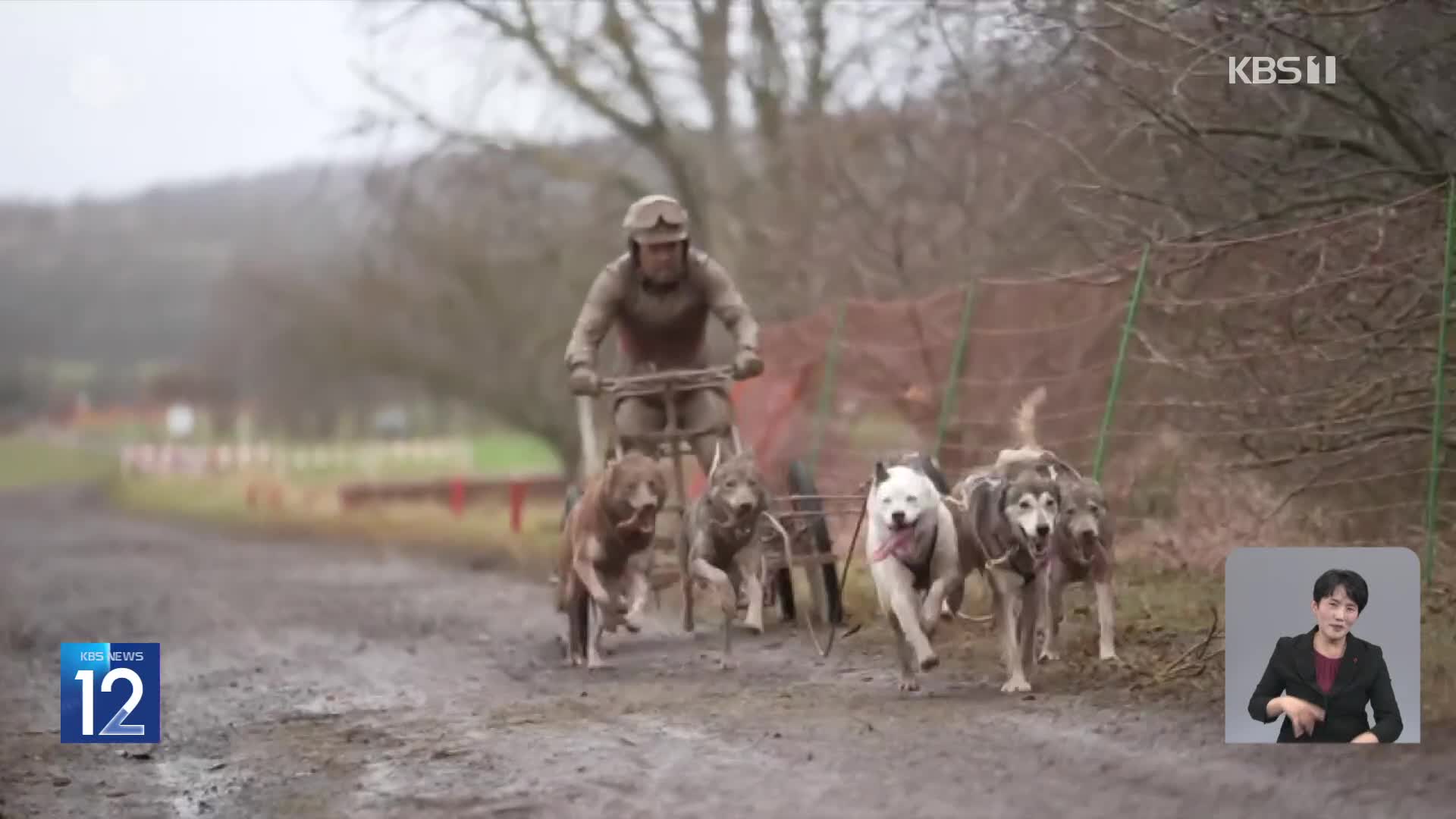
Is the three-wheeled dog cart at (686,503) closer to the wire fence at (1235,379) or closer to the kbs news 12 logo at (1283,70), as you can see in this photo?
the wire fence at (1235,379)

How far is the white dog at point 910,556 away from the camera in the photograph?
6520 mm

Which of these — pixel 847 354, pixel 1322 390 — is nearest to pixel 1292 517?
pixel 1322 390

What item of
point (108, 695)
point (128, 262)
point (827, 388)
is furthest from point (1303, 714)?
point (827, 388)

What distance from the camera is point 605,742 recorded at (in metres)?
6.00

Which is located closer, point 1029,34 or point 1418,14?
point 1418,14

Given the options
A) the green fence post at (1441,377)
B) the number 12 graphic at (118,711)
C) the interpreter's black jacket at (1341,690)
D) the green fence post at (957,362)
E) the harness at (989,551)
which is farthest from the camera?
the green fence post at (957,362)

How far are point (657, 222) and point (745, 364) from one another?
782 millimetres

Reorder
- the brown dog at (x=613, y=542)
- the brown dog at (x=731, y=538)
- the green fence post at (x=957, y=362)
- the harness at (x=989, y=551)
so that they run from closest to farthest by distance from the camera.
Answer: the harness at (x=989, y=551)
the brown dog at (x=731, y=538)
the brown dog at (x=613, y=542)
the green fence post at (x=957, y=362)

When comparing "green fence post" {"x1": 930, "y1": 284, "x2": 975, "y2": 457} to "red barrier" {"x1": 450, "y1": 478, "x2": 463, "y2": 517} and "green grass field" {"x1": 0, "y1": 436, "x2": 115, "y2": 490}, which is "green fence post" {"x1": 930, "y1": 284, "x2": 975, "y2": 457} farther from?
"red barrier" {"x1": 450, "y1": 478, "x2": 463, "y2": 517}

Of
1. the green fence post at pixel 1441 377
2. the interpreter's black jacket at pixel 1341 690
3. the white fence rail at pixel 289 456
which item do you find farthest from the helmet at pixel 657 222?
the white fence rail at pixel 289 456

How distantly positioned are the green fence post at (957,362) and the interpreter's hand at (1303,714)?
622cm

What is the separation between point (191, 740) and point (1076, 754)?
9.55ft

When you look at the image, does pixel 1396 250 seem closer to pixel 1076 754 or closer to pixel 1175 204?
pixel 1175 204

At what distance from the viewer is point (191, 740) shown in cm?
621
